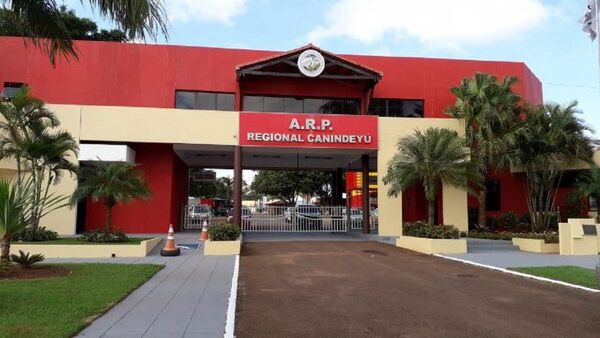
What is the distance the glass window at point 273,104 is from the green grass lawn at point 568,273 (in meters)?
14.6

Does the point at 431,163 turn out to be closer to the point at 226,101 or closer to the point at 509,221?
the point at 509,221

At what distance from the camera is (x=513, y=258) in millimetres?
15781

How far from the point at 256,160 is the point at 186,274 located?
17199 mm

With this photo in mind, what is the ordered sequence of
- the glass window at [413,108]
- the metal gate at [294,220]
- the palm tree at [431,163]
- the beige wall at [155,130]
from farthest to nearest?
1. the glass window at [413,108]
2. the metal gate at [294,220]
3. the beige wall at [155,130]
4. the palm tree at [431,163]

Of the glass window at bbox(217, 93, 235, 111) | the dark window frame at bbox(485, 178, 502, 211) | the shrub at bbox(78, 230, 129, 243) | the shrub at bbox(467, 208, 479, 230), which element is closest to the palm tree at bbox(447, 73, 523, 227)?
the shrub at bbox(467, 208, 479, 230)

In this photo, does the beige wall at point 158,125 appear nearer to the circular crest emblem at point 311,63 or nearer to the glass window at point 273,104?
the glass window at point 273,104

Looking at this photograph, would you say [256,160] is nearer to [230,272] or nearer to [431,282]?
[230,272]

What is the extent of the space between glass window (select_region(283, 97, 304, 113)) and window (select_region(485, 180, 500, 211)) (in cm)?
1081

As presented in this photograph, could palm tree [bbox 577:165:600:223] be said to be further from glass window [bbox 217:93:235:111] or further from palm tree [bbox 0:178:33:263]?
palm tree [bbox 0:178:33:263]

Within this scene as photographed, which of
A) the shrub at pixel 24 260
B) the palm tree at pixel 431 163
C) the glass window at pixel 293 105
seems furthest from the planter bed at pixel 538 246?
the shrub at pixel 24 260

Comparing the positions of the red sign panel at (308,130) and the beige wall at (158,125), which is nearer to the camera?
the beige wall at (158,125)

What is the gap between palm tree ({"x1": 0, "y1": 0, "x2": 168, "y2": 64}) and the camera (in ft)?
23.5

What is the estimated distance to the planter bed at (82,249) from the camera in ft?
49.2

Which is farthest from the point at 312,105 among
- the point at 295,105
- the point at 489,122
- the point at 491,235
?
the point at 491,235
